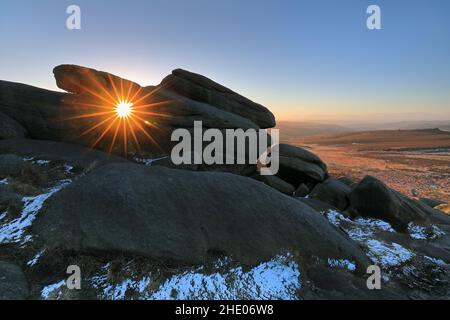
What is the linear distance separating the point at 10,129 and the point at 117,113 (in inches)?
264

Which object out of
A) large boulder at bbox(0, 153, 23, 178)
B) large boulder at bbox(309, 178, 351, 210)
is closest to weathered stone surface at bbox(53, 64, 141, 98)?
large boulder at bbox(0, 153, 23, 178)

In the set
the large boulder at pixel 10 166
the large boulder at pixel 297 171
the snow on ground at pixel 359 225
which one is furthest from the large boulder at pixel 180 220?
the large boulder at pixel 297 171

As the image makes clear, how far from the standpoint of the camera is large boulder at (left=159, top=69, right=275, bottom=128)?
24.2m

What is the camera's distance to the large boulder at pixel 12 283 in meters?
5.79

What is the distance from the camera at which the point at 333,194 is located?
60.8 ft

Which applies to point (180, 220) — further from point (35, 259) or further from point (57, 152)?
point (57, 152)

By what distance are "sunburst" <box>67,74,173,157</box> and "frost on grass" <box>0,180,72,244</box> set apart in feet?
34.4

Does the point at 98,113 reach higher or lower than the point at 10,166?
higher

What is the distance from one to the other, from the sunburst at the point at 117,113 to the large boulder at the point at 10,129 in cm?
315

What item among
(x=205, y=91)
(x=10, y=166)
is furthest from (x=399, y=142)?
(x=10, y=166)

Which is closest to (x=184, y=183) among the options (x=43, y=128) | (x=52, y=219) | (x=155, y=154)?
(x=52, y=219)

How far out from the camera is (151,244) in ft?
24.2
